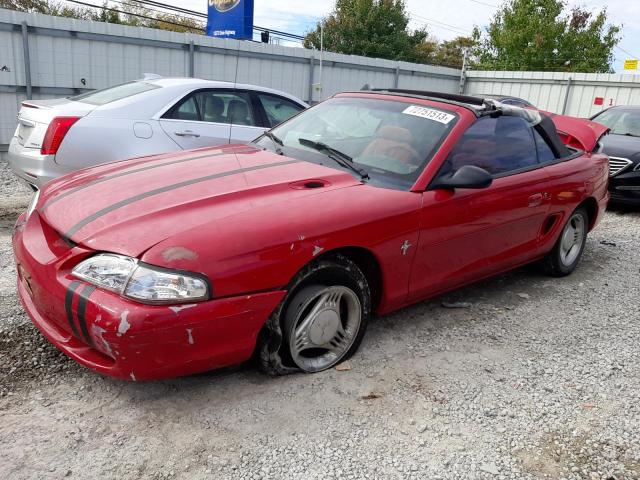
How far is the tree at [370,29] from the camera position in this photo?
112 ft

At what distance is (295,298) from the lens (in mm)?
2740

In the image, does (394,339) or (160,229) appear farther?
(394,339)

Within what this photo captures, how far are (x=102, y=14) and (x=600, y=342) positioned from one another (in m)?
36.5

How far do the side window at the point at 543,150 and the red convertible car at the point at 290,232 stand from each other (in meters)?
0.03

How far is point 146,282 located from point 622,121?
887cm

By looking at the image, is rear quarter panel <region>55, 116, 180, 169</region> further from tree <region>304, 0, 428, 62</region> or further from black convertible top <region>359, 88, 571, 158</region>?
tree <region>304, 0, 428, 62</region>

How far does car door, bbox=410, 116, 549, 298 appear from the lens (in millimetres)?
3340

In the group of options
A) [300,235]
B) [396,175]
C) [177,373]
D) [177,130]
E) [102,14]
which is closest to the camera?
[177,373]

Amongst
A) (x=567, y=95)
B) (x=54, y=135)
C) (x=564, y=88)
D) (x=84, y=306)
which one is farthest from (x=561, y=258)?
(x=564, y=88)

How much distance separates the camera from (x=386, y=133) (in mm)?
3604

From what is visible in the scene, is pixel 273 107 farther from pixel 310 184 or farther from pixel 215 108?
pixel 310 184

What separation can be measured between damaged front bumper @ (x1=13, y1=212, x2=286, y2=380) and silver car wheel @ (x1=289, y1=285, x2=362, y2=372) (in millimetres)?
293

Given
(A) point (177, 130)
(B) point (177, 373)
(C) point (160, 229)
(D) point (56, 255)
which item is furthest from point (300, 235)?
(A) point (177, 130)

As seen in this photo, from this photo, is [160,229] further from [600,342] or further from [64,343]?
[600,342]
